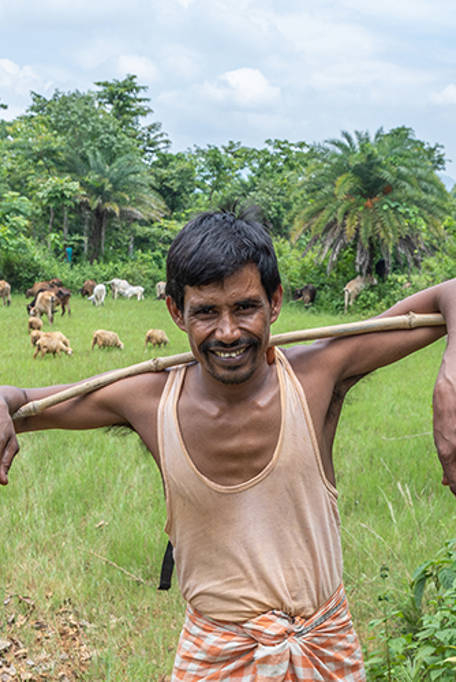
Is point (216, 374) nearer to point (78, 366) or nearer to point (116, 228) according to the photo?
point (78, 366)

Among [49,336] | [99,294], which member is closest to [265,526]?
[49,336]

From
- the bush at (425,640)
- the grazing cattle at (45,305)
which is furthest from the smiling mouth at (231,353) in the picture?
the grazing cattle at (45,305)

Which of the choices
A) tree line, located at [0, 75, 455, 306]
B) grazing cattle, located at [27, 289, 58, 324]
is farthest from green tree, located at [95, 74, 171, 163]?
grazing cattle, located at [27, 289, 58, 324]

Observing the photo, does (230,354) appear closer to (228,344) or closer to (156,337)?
(228,344)

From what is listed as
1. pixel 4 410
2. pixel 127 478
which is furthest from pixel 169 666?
pixel 127 478

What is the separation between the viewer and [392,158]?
14492mm

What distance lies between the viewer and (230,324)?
1.49 metres

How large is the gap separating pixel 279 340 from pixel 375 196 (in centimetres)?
1395

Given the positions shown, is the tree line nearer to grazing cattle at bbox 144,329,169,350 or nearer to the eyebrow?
grazing cattle at bbox 144,329,169,350

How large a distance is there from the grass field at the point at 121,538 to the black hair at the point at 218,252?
0.53 m

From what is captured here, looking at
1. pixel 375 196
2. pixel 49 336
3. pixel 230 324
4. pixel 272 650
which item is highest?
pixel 375 196

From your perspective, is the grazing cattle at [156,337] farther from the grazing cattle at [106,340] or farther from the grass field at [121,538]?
the grass field at [121,538]

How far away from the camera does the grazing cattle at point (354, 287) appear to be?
1519 cm

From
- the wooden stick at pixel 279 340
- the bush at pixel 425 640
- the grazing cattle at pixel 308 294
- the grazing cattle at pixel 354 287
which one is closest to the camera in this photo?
the wooden stick at pixel 279 340
